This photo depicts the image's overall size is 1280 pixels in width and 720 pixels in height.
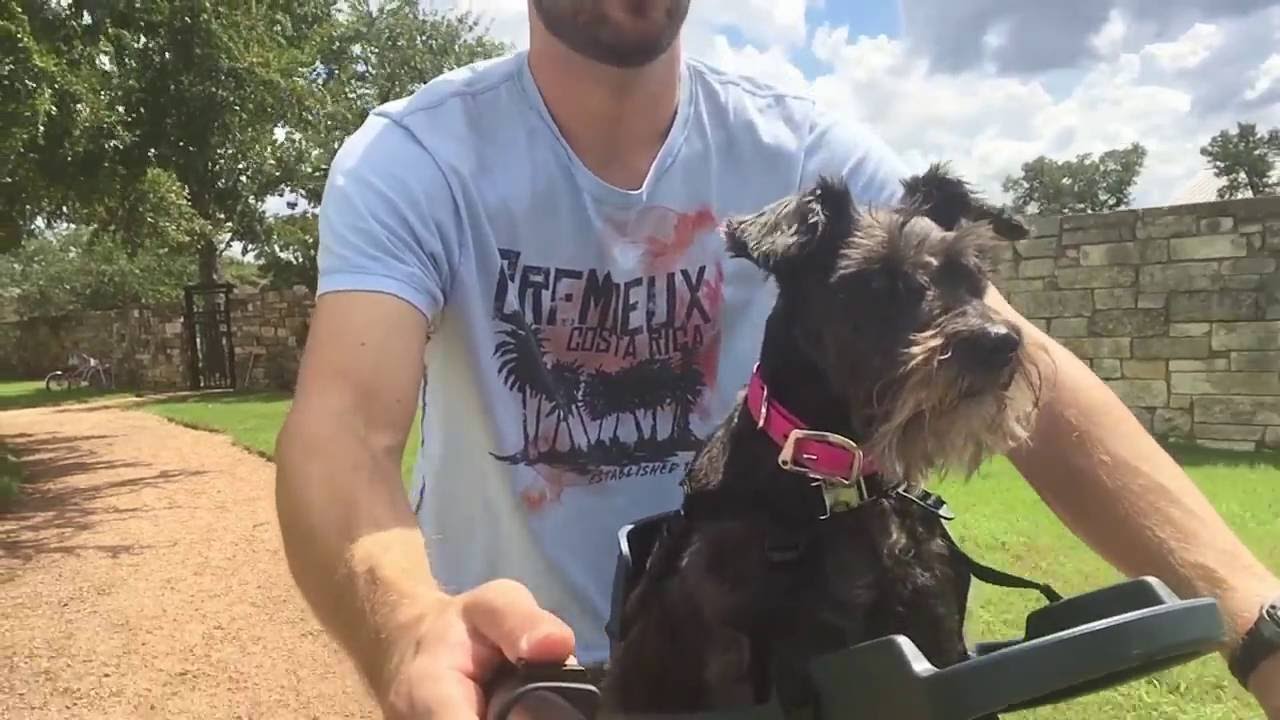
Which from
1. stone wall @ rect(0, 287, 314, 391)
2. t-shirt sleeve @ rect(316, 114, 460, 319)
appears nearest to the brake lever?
t-shirt sleeve @ rect(316, 114, 460, 319)

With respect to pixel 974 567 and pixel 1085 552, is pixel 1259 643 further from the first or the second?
pixel 1085 552

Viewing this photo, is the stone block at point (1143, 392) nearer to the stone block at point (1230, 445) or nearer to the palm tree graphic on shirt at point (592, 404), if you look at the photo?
the stone block at point (1230, 445)

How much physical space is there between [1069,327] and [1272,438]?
7.60 feet

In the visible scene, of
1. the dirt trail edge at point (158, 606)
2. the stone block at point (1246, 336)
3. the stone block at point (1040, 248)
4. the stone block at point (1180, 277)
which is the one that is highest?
the stone block at point (1040, 248)

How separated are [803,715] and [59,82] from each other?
44.9 feet

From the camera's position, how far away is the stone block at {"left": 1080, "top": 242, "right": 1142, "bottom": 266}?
1220 centimetres

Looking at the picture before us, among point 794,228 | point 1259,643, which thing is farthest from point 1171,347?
point 1259,643

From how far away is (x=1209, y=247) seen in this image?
11.7 meters

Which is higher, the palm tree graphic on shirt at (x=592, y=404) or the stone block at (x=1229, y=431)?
the palm tree graphic on shirt at (x=592, y=404)

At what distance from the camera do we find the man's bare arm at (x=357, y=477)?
150 cm

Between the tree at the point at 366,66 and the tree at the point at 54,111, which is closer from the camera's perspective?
the tree at the point at 54,111

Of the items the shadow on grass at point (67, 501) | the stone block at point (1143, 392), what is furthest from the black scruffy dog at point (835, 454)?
the stone block at point (1143, 392)

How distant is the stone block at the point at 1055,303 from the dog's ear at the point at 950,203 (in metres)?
10.0

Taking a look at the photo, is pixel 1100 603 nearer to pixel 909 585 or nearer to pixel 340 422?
pixel 909 585
